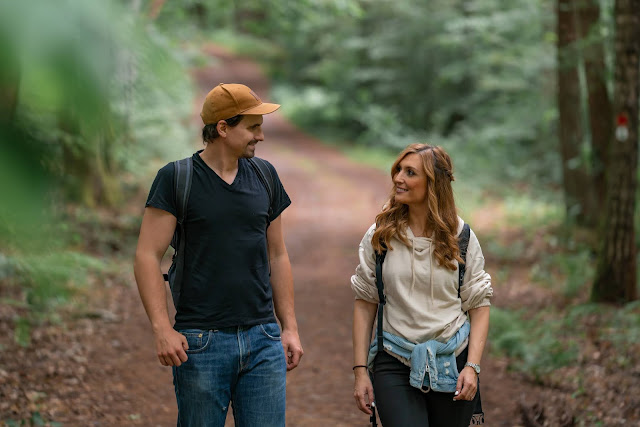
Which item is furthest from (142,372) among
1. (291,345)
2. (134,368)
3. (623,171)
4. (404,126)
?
(404,126)

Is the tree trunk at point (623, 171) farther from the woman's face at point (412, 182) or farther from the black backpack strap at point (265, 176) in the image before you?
the black backpack strap at point (265, 176)

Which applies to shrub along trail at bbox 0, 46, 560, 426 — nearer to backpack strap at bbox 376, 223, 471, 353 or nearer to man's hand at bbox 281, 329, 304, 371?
man's hand at bbox 281, 329, 304, 371

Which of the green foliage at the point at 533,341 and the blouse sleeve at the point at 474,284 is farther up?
the blouse sleeve at the point at 474,284

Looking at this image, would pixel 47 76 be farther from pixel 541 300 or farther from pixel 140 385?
pixel 541 300

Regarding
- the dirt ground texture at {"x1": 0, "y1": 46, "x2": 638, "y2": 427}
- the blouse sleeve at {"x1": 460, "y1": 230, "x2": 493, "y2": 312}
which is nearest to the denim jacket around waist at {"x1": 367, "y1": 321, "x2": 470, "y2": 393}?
the blouse sleeve at {"x1": 460, "y1": 230, "x2": 493, "y2": 312}

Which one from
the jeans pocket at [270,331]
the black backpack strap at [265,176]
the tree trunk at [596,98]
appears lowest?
the jeans pocket at [270,331]

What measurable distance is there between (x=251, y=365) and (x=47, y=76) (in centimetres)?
260

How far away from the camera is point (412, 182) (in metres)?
3.41

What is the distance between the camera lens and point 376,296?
3.47 m

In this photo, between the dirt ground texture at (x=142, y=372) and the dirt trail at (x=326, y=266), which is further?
the dirt trail at (x=326, y=266)

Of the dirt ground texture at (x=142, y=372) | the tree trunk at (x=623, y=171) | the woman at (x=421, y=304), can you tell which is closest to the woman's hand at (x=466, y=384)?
the woman at (x=421, y=304)

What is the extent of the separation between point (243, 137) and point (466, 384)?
1.53 m

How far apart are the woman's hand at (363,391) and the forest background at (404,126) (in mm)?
1440

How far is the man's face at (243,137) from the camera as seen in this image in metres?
3.24
